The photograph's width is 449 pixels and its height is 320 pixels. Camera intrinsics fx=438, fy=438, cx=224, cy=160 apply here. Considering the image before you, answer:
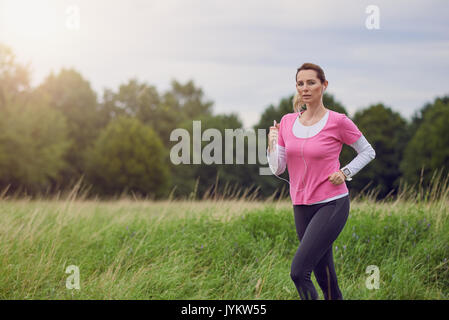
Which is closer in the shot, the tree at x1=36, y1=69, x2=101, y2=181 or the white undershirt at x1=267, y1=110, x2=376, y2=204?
the white undershirt at x1=267, y1=110, x2=376, y2=204

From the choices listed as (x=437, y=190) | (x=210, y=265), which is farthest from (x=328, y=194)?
(x=437, y=190)

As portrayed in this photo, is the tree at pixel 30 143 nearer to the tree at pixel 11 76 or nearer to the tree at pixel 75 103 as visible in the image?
the tree at pixel 11 76

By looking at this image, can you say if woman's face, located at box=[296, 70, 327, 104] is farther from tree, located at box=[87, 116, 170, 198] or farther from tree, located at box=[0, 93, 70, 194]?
tree, located at box=[87, 116, 170, 198]

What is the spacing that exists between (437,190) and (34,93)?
1226 inches

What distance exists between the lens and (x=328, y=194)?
3.55 metres

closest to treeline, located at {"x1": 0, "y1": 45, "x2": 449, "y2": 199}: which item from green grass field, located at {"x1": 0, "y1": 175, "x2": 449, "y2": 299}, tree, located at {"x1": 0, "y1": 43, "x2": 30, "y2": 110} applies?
tree, located at {"x1": 0, "y1": 43, "x2": 30, "y2": 110}

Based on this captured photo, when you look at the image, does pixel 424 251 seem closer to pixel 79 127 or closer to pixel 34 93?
pixel 34 93

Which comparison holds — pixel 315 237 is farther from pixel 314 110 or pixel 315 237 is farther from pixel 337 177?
pixel 314 110

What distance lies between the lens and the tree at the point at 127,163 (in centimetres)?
3300

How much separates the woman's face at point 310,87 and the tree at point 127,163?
29.6 metres

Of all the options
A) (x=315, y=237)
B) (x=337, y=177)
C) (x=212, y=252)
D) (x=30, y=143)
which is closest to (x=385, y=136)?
(x=30, y=143)

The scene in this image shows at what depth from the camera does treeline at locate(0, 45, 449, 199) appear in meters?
29.4

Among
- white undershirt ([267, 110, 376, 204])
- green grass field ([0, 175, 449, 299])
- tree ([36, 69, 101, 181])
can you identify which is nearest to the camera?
white undershirt ([267, 110, 376, 204])

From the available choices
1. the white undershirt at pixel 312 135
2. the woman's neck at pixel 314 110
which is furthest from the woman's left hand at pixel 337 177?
the woman's neck at pixel 314 110
